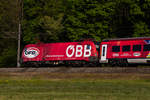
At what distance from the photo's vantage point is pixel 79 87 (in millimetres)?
19406

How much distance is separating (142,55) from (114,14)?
626 inches

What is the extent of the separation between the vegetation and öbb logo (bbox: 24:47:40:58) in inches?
233

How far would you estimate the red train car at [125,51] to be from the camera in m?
33.2

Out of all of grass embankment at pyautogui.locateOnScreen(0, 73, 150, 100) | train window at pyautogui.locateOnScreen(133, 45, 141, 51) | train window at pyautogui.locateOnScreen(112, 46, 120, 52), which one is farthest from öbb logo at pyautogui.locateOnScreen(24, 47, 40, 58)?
train window at pyautogui.locateOnScreen(133, 45, 141, 51)

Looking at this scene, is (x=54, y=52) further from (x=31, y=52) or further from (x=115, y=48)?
(x=115, y=48)

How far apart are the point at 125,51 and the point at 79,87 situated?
16.7 meters

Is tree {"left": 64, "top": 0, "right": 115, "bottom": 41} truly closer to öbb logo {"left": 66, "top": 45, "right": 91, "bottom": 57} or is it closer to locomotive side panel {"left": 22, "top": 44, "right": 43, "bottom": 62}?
locomotive side panel {"left": 22, "top": 44, "right": 43, "bottom": 62}

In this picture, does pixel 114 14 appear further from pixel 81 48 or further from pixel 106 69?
pixel 106 69

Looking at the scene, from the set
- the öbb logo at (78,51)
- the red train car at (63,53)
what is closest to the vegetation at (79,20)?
the red train car at (63,53)

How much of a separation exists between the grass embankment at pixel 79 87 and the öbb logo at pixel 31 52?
41.6 ft

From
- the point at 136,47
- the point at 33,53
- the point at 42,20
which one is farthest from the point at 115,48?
the point at 42,20

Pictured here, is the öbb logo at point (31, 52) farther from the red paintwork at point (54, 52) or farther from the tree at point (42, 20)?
the tree at point (42, 20)

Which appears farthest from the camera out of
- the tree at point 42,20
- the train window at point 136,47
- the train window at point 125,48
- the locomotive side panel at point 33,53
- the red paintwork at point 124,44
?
the tree at point 42,20

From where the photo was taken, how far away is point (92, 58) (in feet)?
122
